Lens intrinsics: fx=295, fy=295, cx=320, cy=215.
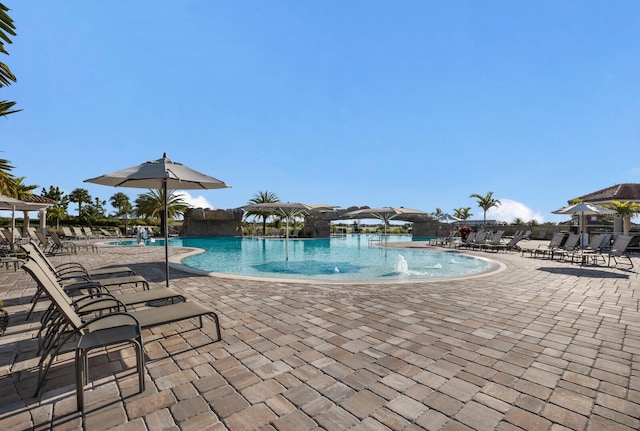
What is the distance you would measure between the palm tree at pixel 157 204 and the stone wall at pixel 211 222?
1.45 metres

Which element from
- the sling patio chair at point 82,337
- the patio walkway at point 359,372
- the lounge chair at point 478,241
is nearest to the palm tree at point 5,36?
the sling patio chair at point 82,337

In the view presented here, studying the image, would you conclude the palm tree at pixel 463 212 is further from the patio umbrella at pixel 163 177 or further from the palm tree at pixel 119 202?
the palm tree at pixel 119 202

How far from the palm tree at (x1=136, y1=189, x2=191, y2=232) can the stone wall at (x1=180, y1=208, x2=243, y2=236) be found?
1.45m

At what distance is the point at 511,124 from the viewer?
18.8m

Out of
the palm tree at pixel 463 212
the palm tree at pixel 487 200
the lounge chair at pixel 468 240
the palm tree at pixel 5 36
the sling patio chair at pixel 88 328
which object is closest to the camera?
the sling patio chair at pixel 88 328

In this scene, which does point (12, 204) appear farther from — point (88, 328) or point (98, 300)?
point (88, 328)

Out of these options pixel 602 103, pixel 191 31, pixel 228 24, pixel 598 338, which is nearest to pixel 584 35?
pixel 602 103

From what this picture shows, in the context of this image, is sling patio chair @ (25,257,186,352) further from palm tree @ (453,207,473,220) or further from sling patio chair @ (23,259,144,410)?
palm tree @ (453,207,473,220)

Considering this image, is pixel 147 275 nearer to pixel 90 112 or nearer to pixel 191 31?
pixel 191 31

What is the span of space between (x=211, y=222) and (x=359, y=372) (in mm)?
29792

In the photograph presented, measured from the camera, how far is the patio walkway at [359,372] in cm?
210

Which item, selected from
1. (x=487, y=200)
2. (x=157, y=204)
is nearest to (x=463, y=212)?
(x=487, y=200)

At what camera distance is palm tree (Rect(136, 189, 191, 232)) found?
1155 inches

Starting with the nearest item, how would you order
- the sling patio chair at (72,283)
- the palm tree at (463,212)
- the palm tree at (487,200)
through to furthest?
1. the sling patio chair at (72,283)
2. the palm tree at (487,200)
3. the palm tree at (463,212)
